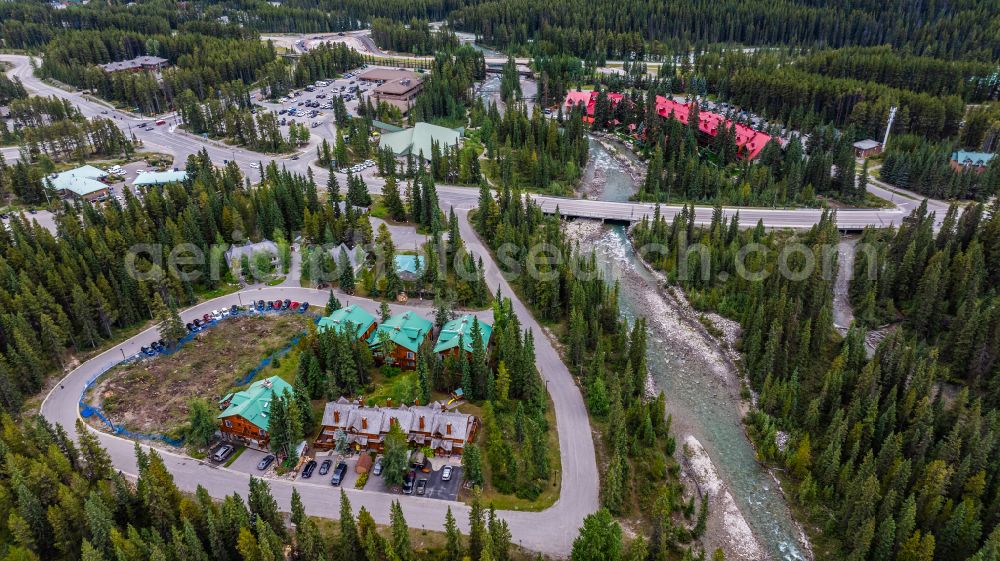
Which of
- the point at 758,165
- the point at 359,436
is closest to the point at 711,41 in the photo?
the point at 758,165

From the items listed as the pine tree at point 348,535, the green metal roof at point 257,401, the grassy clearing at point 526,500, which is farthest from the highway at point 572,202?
the pine tree at point 348,535

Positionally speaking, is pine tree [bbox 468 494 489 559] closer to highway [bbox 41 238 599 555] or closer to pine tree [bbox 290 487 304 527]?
highway [bbox 41 238 599 555]

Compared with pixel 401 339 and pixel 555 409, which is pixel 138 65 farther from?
pixel 555 409

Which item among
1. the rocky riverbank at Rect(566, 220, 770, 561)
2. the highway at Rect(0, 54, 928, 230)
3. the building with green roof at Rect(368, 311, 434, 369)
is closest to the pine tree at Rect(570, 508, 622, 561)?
the rocky riverbank at Rect(566, 220, 770, 561)

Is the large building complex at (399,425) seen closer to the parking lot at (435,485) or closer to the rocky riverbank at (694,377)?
the parking lot at (435,485)

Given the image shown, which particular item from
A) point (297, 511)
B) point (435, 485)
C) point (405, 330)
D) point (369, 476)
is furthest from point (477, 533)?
point (405, 330)

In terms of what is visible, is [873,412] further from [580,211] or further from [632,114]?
[632,114]
